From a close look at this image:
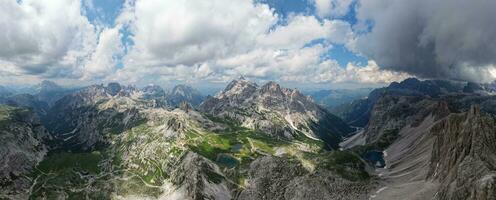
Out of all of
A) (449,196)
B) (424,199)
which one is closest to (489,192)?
(449,196)

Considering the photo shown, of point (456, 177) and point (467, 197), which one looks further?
point (456, 177)

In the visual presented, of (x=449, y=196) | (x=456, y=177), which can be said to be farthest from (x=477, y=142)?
(x=449, y=196)

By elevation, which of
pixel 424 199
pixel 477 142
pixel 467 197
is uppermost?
pixel 477 142

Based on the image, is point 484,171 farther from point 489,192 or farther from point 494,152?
point 494,152

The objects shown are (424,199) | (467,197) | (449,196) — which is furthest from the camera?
(424,199)

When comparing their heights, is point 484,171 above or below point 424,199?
above

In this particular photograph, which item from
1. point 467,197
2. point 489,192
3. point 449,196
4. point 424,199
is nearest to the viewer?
point 489,192

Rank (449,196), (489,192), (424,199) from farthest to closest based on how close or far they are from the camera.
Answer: (424,199) < (449,196) < (489,192)

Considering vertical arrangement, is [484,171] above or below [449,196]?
above

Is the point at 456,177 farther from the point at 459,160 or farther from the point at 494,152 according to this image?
the point at 494,152
